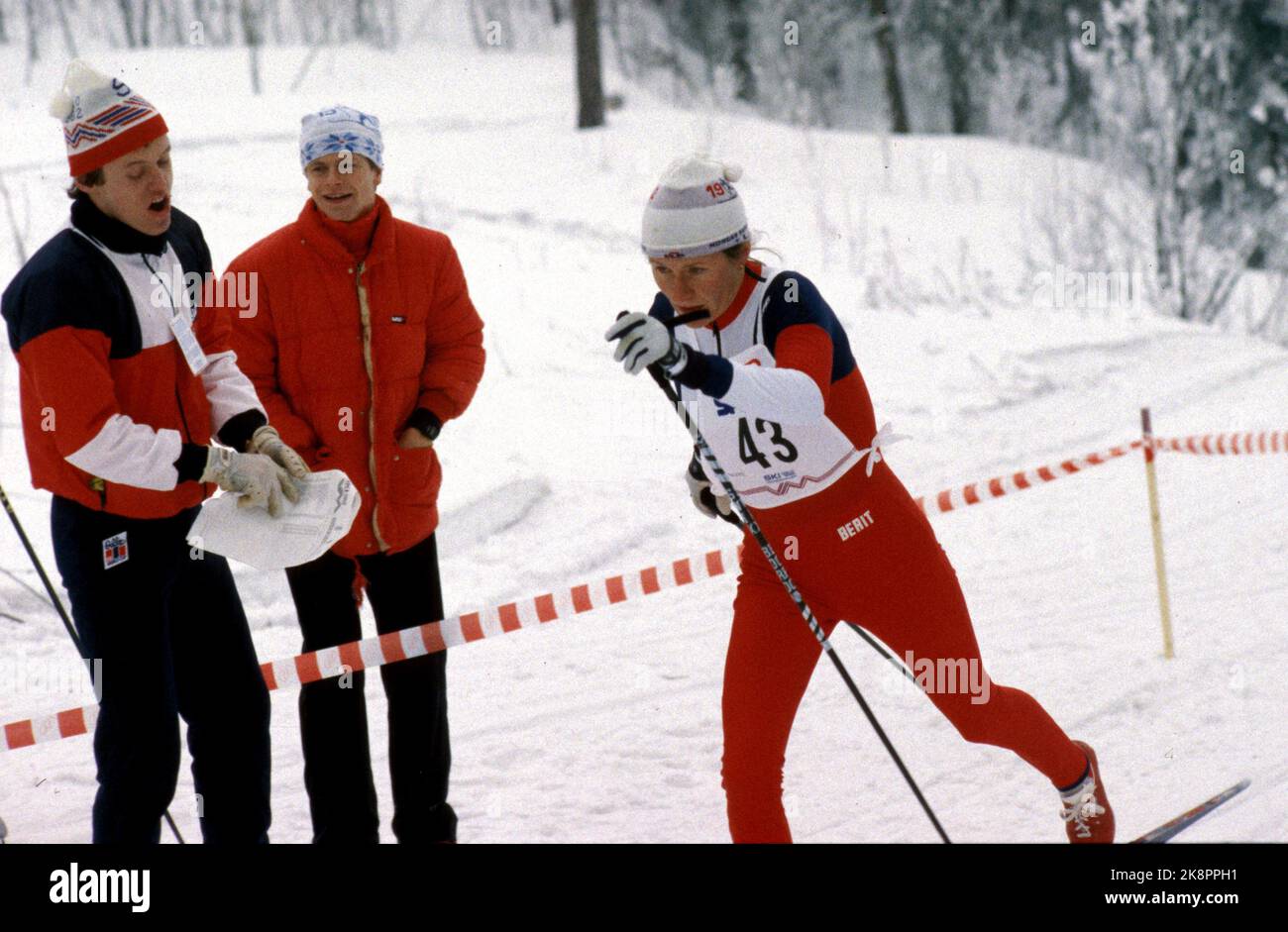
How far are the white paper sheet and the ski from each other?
2244 millimetres

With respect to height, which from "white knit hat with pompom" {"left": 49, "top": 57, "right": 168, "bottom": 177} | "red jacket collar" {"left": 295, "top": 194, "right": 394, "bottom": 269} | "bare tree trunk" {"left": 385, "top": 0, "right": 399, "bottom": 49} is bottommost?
"bare tree trunk" {"left": 385, "top": 0, "right": 399, "bottom": 49}

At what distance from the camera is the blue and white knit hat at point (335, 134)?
3643 mm

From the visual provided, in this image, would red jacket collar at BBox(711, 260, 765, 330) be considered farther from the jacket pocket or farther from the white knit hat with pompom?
the white knit hat with pompom

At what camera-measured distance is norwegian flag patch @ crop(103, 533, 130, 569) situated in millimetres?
3061

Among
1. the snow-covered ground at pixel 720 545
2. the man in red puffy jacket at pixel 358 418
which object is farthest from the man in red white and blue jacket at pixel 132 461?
the snow-covered ground at pixel 720 545

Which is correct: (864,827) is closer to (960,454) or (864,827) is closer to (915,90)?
(960,454)

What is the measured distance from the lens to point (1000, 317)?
12461 mm

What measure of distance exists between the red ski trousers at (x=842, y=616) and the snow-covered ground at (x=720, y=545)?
920mm

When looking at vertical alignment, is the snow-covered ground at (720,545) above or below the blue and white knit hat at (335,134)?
below

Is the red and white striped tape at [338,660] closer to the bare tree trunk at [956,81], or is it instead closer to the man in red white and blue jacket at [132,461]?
the man in red white and blue jacket at [132,461]

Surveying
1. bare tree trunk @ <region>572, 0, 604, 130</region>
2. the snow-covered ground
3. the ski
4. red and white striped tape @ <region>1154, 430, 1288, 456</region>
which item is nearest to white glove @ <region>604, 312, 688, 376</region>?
the snow-covered ground

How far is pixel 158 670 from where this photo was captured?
310 centimetres
